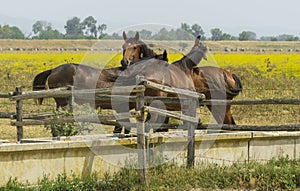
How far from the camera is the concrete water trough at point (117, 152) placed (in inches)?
299

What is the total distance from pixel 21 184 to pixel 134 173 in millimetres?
1512

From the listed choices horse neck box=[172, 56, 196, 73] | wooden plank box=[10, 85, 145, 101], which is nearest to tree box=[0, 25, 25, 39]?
horse neck box=[172, 56, 196, 73]

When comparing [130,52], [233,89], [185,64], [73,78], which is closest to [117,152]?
[130,52]

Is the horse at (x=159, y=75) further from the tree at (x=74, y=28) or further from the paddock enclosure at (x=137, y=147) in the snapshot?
the tree at (x=74, y=28)

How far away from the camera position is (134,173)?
801 cm

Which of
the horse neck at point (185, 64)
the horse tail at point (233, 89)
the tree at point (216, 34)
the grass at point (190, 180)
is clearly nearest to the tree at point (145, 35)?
the horse neck at point (185, 64)

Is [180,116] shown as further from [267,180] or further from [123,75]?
[123,75]

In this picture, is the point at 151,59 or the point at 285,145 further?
the point at 151,59

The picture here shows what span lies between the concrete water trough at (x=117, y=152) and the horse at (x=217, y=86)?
3.38 meters

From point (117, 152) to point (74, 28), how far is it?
8060 centimetres

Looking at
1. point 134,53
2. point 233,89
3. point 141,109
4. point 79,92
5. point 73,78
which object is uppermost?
point 134,53

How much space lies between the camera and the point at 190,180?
803 centimetres

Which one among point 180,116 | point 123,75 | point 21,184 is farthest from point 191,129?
point 123,75

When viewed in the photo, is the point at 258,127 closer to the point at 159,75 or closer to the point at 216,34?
the point at 159,75
